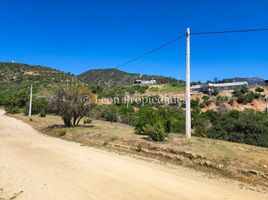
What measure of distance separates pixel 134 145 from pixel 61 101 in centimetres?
1176

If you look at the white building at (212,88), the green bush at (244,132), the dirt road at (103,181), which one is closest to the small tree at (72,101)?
the green bush at (244,132)

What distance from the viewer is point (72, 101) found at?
1002 inches

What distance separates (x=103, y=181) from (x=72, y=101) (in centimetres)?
1665

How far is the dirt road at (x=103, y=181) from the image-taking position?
805 centimetres

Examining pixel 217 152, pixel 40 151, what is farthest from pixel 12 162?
pixel 217 152

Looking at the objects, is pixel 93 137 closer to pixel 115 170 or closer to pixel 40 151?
pixel 40 151

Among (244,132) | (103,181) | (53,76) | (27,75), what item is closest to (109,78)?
(53,76)

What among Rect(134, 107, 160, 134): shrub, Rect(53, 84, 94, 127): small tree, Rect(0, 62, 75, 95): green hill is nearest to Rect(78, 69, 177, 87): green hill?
Rect(0, 62, 75, 95): green hill

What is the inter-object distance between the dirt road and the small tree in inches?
466

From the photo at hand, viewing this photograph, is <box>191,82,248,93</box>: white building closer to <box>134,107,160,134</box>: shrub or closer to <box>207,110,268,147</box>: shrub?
<box>207,110,268,147</box>: shrub

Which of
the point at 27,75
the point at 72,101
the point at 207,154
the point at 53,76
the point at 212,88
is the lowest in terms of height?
the point at 207,154

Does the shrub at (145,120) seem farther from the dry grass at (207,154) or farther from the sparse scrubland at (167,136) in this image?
the dry grass at (207,154)

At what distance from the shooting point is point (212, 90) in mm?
78750

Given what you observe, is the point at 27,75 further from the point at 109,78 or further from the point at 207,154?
the point at 207,154
